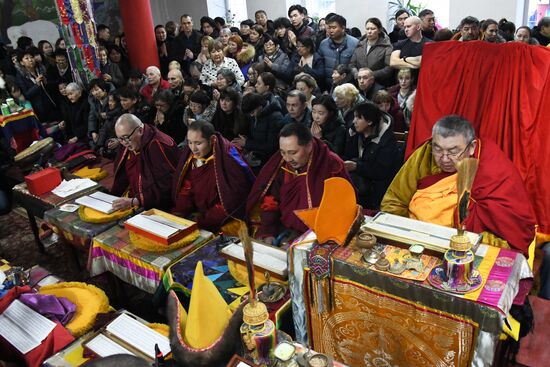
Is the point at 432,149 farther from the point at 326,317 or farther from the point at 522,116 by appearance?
the point at 326,317

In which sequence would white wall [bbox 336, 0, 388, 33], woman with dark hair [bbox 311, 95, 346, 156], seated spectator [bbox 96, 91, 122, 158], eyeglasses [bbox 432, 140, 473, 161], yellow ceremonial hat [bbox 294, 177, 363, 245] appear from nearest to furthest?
yellow ceremonial hat [bbox 294, 177, 363, 245] → eyeglasses [bbox 432, 140, 473, 161] → woman with dark hair [bbox 311, 95, 346, 156] → seated spectator [bbox 96, 91, 122, 158] → white wall [bbox 336, 0, 388, 33]

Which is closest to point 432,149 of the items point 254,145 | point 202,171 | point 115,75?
point 202,171

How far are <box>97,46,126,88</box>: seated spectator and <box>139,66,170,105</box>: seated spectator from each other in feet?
3.78

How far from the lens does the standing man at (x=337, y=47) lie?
6176 mm

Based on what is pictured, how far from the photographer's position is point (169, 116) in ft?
18.6

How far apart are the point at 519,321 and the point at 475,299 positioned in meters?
0.52

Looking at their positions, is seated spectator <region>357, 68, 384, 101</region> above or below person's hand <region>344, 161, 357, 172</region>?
above

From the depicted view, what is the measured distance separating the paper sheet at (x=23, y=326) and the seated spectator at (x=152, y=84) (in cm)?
435

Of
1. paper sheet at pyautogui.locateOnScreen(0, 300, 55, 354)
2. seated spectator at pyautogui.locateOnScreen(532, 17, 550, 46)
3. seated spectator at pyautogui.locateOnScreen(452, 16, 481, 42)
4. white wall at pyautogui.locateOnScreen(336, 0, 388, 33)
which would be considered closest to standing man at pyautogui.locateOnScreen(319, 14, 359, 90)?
seated spectator at pyautogui.locateOnScreen(452, 16, 481, 42)

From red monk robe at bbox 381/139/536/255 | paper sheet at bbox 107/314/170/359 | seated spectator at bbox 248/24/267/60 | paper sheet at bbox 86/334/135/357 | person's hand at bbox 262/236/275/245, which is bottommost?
person's hand at bbox 262/236/275/245

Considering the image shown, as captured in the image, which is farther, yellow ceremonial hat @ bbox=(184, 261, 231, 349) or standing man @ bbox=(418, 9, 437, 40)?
standing man @ bbox=(418, 9, 437, 40)

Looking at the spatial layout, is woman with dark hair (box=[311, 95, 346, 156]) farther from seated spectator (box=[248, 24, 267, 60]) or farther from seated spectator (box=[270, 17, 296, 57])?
seated spectator (box=[248, 24, 267, 60])

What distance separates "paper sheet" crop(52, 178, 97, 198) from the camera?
3996 millimetres

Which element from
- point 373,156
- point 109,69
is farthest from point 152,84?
point 373,156
